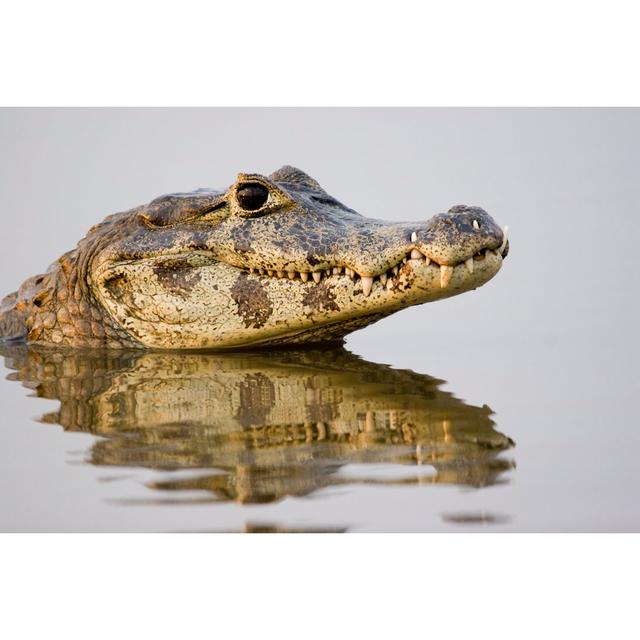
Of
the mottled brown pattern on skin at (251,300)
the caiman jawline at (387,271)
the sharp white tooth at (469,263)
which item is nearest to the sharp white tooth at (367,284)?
the caiman jawline at (387,271)

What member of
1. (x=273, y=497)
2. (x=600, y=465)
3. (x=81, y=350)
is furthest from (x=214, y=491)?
(x=81, y=350)

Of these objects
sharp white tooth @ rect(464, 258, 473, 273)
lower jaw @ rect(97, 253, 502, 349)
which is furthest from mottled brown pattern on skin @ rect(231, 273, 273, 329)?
sharp white tooth @ rect(464, 258, 473, 273)

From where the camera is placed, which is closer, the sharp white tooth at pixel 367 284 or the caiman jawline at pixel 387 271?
the caiman jawline at pixel 387 271

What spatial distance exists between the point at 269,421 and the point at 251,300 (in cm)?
219

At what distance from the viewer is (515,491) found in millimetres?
3260

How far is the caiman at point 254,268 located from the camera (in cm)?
574

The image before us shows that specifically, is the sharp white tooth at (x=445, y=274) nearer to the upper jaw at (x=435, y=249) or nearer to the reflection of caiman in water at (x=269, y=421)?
the upper jaw at (x=435, y=249)

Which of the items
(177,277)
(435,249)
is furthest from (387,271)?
(177,277)

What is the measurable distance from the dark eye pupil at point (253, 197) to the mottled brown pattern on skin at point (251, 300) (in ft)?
1.56

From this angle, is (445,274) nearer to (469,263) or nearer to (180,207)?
(469,263)

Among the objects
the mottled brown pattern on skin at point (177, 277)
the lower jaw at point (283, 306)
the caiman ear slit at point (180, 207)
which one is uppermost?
the caiman ear slit at point (180, 207)

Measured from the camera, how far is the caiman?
574 centimetres

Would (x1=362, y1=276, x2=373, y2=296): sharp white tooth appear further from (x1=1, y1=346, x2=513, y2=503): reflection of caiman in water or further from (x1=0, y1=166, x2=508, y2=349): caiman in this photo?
(x1=1, y1=346, x2=513, y2=503): reflection of caiman in water

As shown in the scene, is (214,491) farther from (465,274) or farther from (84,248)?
(84,248)
